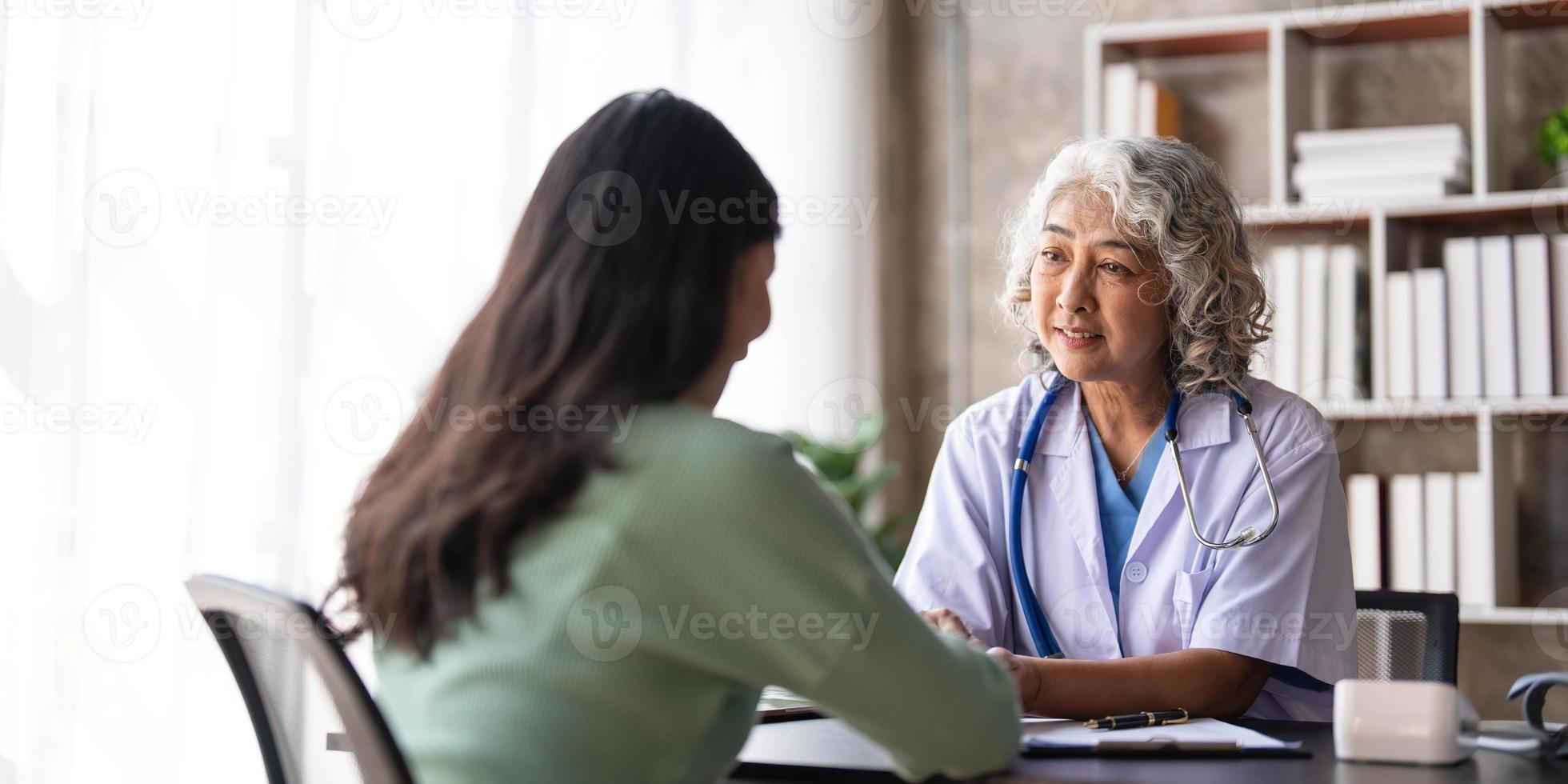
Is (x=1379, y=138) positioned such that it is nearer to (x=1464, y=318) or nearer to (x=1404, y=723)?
(x=1464, y=318)

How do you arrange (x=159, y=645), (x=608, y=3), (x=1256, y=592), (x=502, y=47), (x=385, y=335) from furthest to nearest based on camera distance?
1. (x=608, y=3)
2. (x=502, y=47)
3. (x=385, y=335)
4. (x=159, y=645)
5. (x=1256, y=592)

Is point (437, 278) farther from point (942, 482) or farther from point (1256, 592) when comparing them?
point (1256, 592)

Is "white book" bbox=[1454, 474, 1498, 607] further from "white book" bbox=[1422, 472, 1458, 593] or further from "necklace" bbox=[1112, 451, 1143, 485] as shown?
"necklace" bbox=[1112, 451, 1143, 485]

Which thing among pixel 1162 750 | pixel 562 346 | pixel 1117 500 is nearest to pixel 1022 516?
pixel 1117 500

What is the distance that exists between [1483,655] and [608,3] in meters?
2.47

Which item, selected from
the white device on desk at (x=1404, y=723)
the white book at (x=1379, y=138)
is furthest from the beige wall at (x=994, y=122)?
the white device on desk at (x=1404, y=723)

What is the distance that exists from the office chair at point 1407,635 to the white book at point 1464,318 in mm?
1336

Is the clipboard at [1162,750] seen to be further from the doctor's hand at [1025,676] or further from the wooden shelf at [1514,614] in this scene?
the wooden shelf at [1514,614]

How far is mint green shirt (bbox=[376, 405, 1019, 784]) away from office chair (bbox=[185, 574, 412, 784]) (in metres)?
0.08

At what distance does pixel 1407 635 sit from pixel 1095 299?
0.62 metres

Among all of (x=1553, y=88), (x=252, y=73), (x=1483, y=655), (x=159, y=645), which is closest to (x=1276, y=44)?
(x=1553, y=88)

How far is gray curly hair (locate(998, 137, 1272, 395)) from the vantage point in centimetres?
180

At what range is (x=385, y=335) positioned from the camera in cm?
225

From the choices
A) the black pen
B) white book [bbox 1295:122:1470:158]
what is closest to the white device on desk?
the black pen
